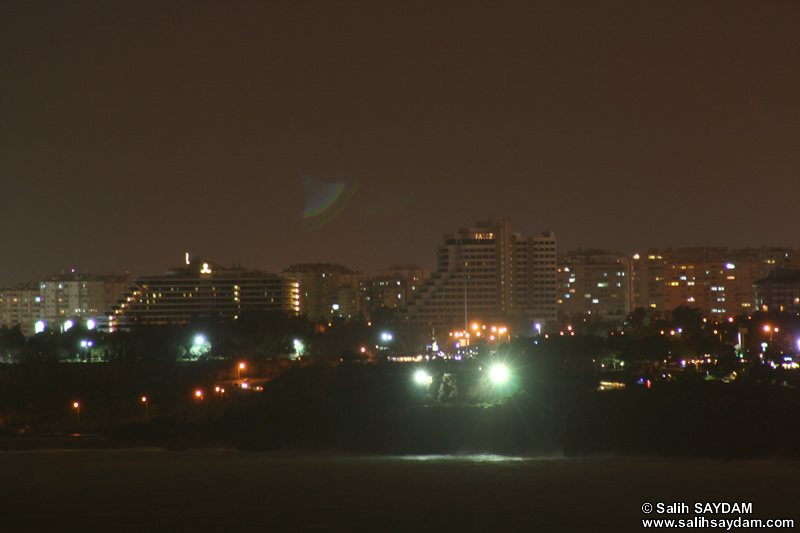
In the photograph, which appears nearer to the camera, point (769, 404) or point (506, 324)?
point (769, 404)

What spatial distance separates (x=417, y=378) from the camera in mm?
20141

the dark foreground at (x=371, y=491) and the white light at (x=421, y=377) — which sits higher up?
the white light at (x=421, y=377)

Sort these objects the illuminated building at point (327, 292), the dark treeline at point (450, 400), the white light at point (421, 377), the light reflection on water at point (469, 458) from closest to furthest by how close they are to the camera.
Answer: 1. the light reflection on water at point (469, 458)
2. the dark treeline at point (450, 400)
3. the white light at point (421, 377)
4. the illuminated building at point (327, 292)

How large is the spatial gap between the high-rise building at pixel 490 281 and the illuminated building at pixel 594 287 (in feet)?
51.4

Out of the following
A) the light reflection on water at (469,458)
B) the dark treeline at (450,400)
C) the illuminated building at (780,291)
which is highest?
the illuminated building at (780,291)

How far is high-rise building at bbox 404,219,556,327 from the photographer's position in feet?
162

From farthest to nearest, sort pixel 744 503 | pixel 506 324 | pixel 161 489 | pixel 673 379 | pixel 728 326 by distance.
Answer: pixel 506 324 < pixel 728 326 < pixel 673 379 < pixel 161 489 < pixel 744 503

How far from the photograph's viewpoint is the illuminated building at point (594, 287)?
2586 inches

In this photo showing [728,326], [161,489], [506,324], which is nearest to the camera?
[161,489]

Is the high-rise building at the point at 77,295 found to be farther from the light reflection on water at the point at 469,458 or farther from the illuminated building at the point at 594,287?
the light reflection on water at the point at 469,458

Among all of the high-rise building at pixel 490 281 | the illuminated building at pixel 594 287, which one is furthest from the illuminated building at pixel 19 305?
the illuminated building at pixel 594 287

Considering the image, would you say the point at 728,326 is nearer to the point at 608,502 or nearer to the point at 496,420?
the point at 496,420

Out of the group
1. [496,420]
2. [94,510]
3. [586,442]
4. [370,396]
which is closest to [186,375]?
[370,396]

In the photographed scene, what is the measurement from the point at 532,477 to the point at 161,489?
16.7 ft
